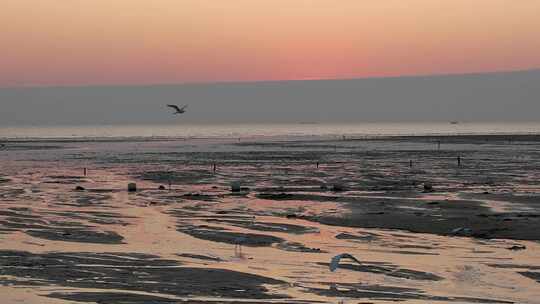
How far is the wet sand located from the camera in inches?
648

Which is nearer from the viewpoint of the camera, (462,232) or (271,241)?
(271,241)

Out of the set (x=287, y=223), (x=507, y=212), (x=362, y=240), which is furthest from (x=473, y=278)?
(x=507, y=212)

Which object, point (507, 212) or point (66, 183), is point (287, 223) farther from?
point (66, 183)

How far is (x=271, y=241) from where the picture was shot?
2356 cm

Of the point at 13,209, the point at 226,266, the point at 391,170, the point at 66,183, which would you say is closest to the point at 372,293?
the point at 226,266

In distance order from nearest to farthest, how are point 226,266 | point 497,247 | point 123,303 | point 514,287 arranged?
point 123,303, point 514,287, point 226,266, point 497,247

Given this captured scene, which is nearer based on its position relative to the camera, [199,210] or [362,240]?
[362,240]

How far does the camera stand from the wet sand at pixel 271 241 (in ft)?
54.0

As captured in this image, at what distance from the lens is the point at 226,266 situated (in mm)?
19297

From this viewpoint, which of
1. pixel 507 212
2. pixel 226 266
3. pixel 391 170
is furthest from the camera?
pixel 391 170

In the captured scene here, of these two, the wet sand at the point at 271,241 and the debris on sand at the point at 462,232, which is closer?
the wet sand at the point at 271,241

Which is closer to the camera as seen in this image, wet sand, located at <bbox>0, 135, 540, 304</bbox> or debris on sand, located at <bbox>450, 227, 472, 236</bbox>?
wet sand, located at <bbox>0, 135, 540, 304</bbox>

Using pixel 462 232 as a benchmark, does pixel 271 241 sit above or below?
below

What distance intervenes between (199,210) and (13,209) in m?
7.10
